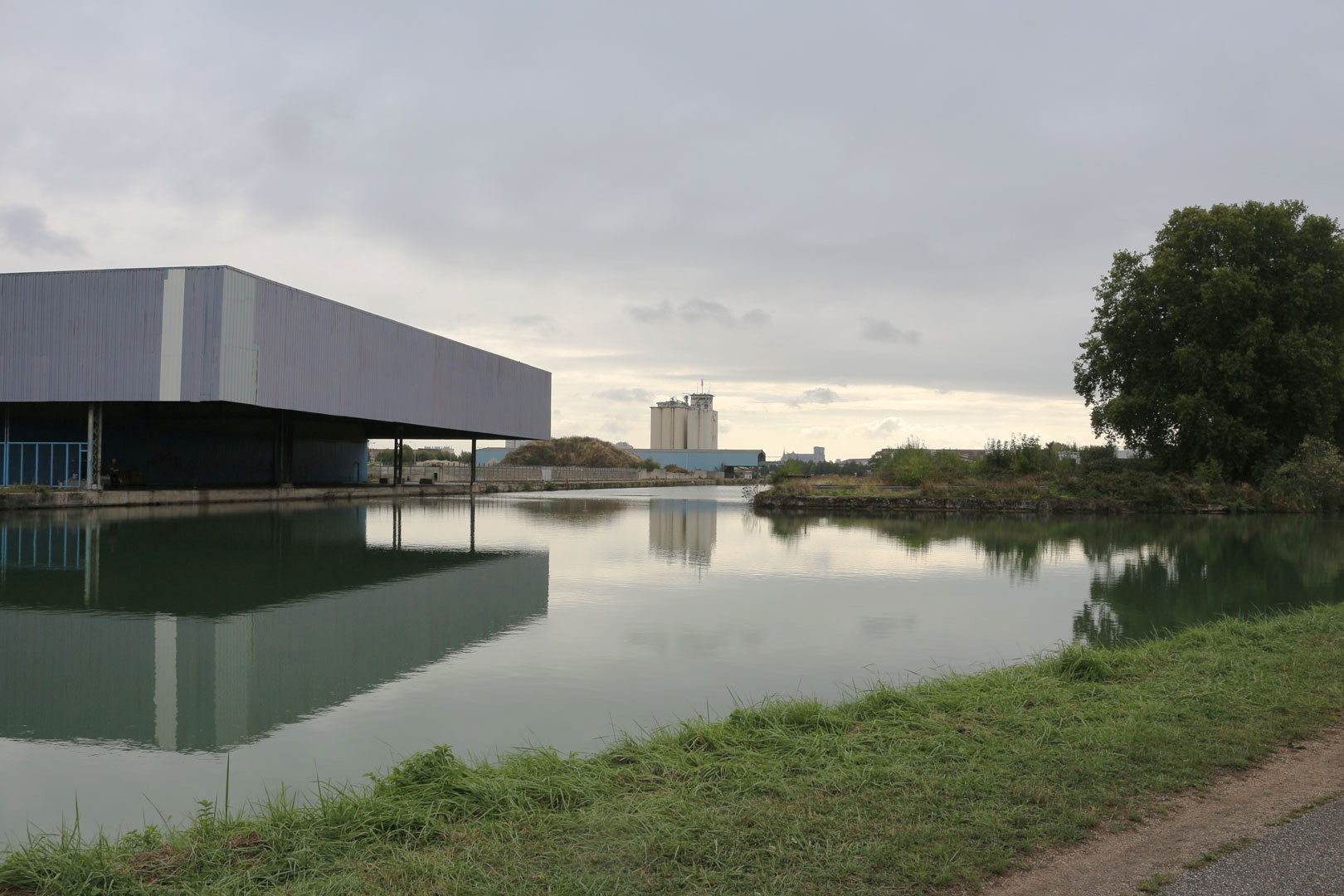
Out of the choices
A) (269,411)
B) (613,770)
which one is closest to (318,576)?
(613,770)

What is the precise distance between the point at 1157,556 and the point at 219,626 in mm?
16030

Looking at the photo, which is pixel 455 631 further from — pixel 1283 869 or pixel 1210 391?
pixel 1210 391

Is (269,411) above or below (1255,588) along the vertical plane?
above

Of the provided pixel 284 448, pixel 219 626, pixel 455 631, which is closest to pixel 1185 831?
pixel 455 631

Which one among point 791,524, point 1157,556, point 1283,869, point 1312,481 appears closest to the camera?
point 1283,869

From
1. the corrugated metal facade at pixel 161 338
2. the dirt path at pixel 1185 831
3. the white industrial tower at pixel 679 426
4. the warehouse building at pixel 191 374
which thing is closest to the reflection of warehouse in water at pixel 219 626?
the dirt path at pixel 1185 831

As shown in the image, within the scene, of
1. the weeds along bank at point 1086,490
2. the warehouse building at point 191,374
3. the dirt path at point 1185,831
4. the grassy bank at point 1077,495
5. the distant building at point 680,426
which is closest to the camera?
the dirt path at point 1185,831

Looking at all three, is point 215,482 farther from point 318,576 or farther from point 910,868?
point 910,868

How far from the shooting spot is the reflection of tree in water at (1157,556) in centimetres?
1075

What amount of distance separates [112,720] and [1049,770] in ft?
18.8

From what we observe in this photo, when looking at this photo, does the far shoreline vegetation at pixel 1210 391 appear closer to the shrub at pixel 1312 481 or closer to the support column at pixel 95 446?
the shrub at pixel 1312 481

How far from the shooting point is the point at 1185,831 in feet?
12.5

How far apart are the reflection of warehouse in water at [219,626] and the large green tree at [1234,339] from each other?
96.1 ft

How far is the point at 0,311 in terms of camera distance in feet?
94.6
